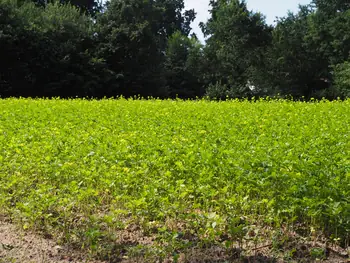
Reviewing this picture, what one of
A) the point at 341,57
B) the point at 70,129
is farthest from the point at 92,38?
the point at 70,129

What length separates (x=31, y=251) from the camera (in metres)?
4.15

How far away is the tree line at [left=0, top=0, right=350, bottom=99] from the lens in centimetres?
2592

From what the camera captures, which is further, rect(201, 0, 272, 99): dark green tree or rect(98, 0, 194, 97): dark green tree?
Answer: rect(201, 0, 272, 99): dark green tree

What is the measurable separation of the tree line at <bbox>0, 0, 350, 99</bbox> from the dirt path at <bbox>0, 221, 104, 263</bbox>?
866 inches

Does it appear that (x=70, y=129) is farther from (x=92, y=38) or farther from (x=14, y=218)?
(x=92, y=38)

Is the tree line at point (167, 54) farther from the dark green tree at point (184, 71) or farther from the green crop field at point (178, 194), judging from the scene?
the green crop field at point (178, 194)

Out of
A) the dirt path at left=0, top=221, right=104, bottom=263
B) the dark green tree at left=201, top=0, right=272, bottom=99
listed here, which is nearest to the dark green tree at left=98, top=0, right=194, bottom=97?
the dark green tree at left=201, top=0, right=272, bottom=99

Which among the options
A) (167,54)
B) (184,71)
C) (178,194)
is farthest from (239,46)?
(178,194)

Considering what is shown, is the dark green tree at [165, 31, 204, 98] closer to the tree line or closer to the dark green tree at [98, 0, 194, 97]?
the tree line

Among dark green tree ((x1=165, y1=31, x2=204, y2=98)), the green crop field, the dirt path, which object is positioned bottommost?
the dirt path

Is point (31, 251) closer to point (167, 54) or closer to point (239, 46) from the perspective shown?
point (239, 46)

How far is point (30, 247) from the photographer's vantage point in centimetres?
424

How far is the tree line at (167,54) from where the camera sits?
25.9m

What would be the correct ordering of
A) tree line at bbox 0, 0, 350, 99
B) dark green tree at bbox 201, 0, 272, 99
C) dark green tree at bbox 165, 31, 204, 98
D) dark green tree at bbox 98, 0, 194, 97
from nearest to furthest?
1. tree line at bbox 0, 0, 350, 99
2. dark green tree at bbox 98, 0, 194, 97
3. dark green tree at bbox 201, 0, 272, 99
4. dark green tree at bbox 165, 31, 204, 98
